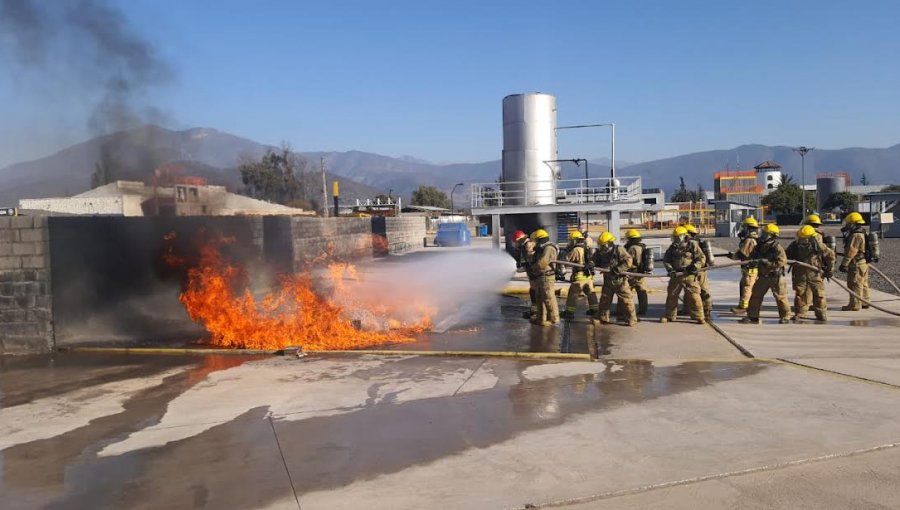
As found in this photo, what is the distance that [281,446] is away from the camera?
5.48m

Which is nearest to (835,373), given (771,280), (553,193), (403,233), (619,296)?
(771,280)

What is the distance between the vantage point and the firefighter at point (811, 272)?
11.1 m

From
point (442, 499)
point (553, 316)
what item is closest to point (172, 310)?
point (553, 316)

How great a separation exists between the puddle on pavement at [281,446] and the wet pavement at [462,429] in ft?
0.07

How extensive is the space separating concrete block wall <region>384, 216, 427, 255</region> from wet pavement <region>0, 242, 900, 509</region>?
75.0 feet

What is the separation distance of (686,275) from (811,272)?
2102 mm

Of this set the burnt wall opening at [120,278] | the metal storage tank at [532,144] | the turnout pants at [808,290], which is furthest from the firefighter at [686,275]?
the burnt wall opening at [120,278]

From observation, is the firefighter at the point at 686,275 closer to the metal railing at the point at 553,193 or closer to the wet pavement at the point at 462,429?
the wet pavement at the point at 462,429

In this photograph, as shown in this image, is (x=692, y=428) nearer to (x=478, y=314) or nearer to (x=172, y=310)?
(x=478, y=314)

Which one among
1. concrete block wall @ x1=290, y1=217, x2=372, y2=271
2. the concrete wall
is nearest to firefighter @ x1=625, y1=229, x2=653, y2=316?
the concrete wall

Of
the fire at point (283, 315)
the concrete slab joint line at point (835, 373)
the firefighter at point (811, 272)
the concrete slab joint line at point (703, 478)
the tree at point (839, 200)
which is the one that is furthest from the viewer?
the tree at point (839, 200)

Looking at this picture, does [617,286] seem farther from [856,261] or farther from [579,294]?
[856,261]

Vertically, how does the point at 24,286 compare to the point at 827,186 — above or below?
below

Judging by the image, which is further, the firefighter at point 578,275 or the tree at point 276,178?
the tree at point 276,178
